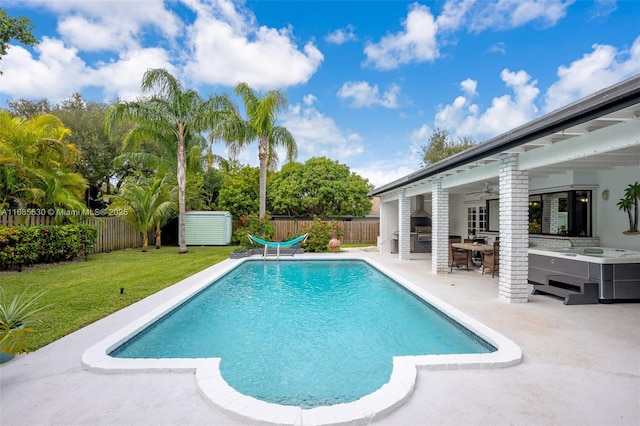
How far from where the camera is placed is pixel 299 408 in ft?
8.91

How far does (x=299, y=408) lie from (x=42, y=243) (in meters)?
11.5

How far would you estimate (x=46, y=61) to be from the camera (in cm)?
1313

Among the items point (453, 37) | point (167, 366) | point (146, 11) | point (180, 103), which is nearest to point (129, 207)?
point (180, 103)

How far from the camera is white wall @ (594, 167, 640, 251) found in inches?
290

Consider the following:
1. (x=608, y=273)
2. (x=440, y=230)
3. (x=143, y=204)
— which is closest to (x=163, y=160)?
(x=143, y=204)

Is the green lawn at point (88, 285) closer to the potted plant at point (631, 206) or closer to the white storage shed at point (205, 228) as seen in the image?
the white storage shed at point (205, 228)

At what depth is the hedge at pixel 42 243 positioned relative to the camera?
922 centimetres

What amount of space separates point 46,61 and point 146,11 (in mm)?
6442

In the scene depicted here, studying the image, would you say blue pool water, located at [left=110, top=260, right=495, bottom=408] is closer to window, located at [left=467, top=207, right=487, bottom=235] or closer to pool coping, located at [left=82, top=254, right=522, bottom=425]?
pool coping, located at [left=82, top=254, right=522, bottom=425]

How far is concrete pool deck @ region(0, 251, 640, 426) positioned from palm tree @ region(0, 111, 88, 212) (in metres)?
8.61

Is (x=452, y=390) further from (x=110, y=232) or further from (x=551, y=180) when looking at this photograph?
(x=110, y=232)

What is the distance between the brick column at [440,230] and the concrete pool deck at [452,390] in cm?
488

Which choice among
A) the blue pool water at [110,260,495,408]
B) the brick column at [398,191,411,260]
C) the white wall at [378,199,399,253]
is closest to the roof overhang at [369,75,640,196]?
the blue pool water at [110,260,495,408]

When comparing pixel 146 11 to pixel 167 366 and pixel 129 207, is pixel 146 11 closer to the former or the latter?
pixel 129 207
